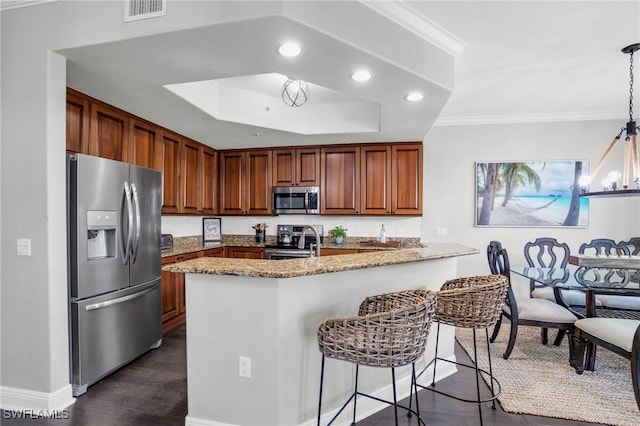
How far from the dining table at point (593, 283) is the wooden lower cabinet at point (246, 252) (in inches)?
126

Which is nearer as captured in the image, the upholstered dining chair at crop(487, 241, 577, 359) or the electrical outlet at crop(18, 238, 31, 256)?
the electrical outlet at crop(18, 238, 31, 256)

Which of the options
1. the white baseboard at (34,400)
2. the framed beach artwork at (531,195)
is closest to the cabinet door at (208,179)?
the white baseboard at (34,400)

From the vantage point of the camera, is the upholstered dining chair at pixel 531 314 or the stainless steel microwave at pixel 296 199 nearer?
the upholstered dining chair at pixel 531 314

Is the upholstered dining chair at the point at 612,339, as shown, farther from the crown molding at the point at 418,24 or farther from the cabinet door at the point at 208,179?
the cabinet door at the point at 208,179

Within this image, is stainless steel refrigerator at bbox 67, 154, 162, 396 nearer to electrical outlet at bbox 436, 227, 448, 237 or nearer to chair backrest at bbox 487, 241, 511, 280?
chair backrest at bbox 487, 241, 511, 280

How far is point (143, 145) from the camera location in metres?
3.66

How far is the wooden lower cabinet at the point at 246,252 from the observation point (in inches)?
192

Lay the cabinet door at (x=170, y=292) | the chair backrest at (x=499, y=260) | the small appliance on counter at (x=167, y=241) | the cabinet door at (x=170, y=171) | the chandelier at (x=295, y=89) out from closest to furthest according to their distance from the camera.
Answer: the chair backrest at (x=499, y=260) → the chandelier at (x=295, y=89) → the cabinet door at (x=170, y=292) → the cabinet door at (x=170, y=171) → the small appliance on counter at (x=167, y=241)

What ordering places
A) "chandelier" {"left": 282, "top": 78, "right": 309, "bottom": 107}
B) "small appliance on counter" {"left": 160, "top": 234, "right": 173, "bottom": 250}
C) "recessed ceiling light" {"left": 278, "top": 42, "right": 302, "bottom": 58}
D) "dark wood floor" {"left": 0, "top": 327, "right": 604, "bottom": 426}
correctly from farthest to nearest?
"small appliance on counter" {"left": 160, "top": 234, "right": 173, "bottom": 250}, "chandelier" {"left": 282, "top": 78, "right": 309, "bottom": 107}, "dark wood floor" {"left": 0, "top": 327, "right": 604, "bottom": 426}, "recessed ceiling light" {"left": 278, "top": 42, "right": 302, "bottom": 58}

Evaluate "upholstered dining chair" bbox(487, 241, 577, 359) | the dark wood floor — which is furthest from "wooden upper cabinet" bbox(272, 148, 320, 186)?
the dark wood floor

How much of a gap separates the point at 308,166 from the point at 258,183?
0.79m

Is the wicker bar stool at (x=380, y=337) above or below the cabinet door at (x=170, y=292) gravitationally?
above

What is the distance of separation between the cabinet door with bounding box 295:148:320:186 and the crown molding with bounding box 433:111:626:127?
1763mm

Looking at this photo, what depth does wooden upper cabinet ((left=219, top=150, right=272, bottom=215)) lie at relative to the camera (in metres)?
5.03
